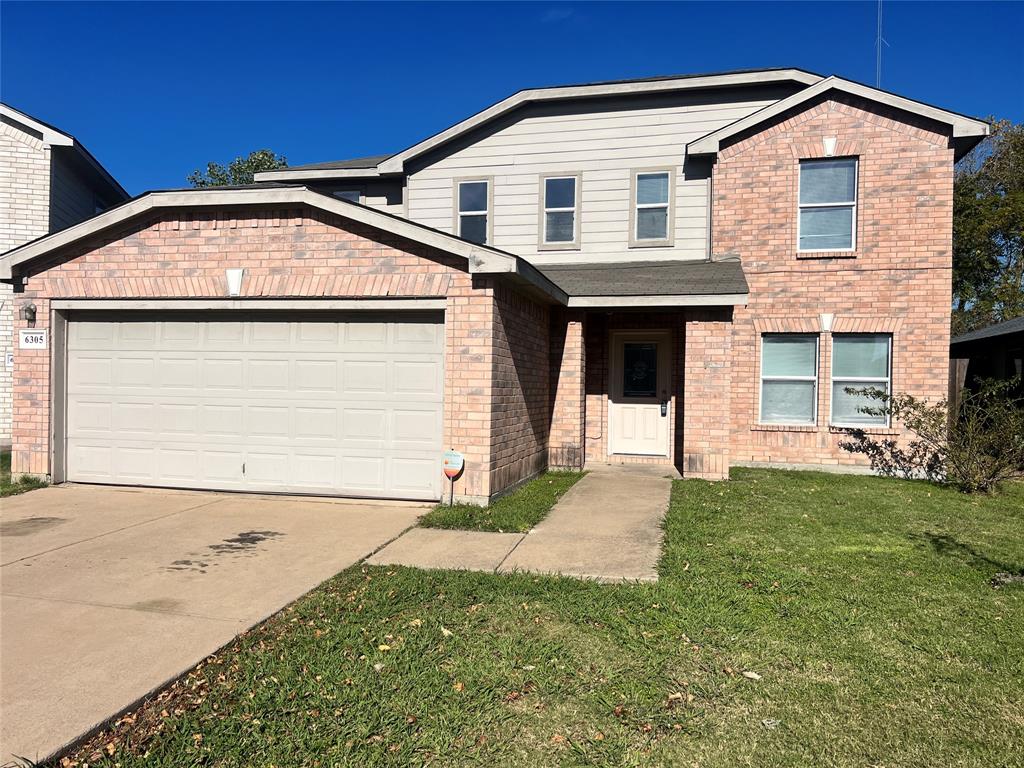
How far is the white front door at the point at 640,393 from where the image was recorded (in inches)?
468

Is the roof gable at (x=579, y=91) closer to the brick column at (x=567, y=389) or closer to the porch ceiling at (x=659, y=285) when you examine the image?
the porch ceiling at (x=659, y=285)

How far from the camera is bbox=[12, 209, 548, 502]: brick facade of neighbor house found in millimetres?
7988

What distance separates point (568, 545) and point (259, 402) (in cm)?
461

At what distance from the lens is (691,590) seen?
16.2 ft

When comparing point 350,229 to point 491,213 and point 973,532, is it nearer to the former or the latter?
point 491,213

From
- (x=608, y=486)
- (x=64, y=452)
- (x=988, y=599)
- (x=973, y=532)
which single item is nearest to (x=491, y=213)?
(x=608, y=486)

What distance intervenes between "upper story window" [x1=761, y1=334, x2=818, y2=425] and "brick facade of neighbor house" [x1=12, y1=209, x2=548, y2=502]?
4.84m

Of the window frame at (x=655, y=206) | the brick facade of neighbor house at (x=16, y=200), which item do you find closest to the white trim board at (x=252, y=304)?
the window frame at (x=655, y=206)

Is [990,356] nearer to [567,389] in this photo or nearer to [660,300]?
[660,300]

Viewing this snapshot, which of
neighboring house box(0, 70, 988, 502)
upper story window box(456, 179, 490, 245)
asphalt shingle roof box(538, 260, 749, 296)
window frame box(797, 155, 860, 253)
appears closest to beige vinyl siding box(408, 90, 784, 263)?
neighboring house box(0, 70, 988, 502)

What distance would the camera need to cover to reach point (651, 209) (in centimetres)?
1247

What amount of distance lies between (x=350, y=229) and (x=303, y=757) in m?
6.50

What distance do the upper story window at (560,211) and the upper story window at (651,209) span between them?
1.10 metres

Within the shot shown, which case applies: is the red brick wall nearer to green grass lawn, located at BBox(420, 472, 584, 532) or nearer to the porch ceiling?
green grass lawn, located at BBox(420, 472, 584, 532)
